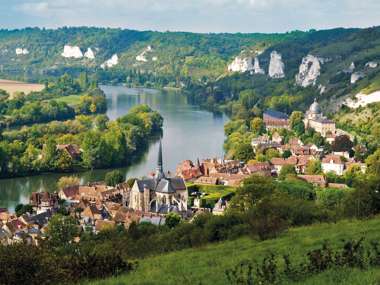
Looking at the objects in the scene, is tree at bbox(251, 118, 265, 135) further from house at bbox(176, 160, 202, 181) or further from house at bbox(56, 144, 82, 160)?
house at bbox(176, 160, 202, 181)

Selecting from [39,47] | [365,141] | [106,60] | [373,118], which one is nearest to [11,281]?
[365,141]

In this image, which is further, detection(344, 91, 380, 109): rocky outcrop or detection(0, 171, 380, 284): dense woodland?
detection(344, 91, 380, 109): rocky outcrop

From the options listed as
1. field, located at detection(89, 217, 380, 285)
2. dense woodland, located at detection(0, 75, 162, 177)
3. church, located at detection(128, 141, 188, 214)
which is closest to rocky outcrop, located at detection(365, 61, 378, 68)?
dense woodland, located at detection(0, 75, 162, 177)

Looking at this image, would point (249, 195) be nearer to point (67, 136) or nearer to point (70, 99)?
point (67, 136)

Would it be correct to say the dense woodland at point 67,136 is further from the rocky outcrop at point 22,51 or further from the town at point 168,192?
the rocky outcrop at point 22,51

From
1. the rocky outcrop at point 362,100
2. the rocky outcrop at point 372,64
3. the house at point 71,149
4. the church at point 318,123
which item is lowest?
the house at point 71,149

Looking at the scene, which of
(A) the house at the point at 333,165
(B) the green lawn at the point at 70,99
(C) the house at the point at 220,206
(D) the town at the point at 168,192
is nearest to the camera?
(D) the town at the point at 168,192

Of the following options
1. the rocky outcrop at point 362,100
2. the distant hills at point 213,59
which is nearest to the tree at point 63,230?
the rocky outcrop at point 362,100
